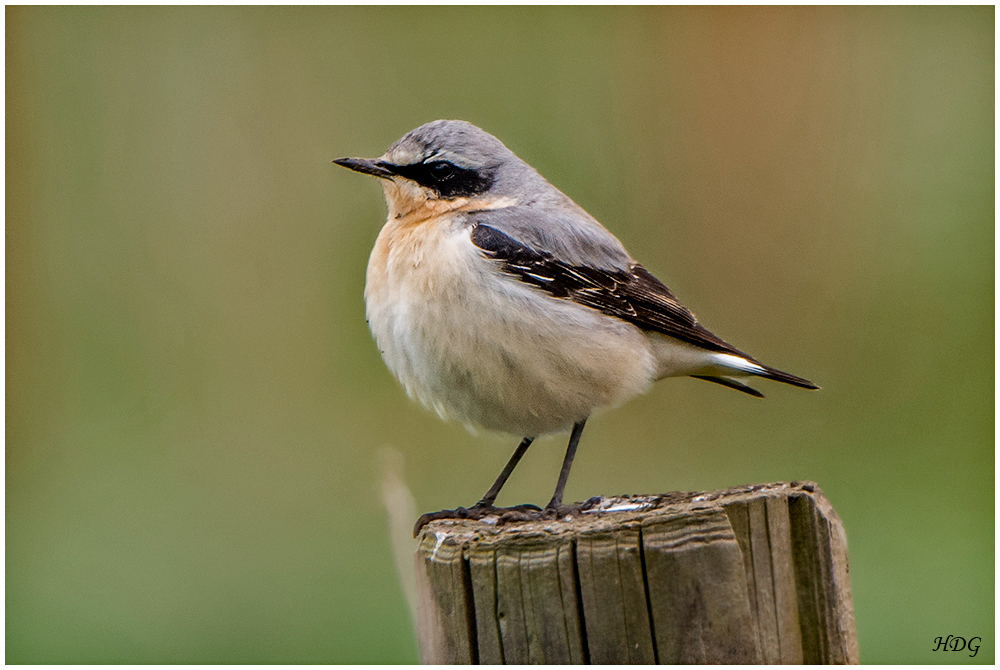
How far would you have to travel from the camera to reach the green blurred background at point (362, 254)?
784 centimetres

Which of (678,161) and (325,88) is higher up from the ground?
(325,88)

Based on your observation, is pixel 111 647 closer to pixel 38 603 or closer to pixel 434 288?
pixel 38 603

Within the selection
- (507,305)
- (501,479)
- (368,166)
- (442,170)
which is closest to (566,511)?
(507,305)

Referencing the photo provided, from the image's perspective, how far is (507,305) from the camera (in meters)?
4.59

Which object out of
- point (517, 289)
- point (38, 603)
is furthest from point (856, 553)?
point (38, 603)

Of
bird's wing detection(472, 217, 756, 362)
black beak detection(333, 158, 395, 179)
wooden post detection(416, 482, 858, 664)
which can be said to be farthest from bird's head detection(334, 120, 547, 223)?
wooden post detection(416, 482, 858, 664)

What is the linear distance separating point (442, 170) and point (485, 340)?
3.45ft

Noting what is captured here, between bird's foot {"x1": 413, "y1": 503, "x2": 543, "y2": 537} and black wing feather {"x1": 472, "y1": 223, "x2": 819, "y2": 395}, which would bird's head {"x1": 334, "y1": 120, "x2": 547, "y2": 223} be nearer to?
black wing feather {"x1": 472, "y1": 223, "x2": 819, "y2": 395}

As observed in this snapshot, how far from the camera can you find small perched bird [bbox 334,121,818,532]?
4.58 meters

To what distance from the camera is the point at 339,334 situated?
321 inches

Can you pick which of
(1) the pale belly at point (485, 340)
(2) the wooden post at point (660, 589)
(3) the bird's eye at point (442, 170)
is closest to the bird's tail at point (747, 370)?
(1) the pale belly at point (485, 340)

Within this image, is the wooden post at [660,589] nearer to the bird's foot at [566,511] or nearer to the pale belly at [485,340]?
the bird's foot at [566,511]

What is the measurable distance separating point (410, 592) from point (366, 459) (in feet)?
14.8

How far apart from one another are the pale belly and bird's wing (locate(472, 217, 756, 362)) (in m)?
0.06
